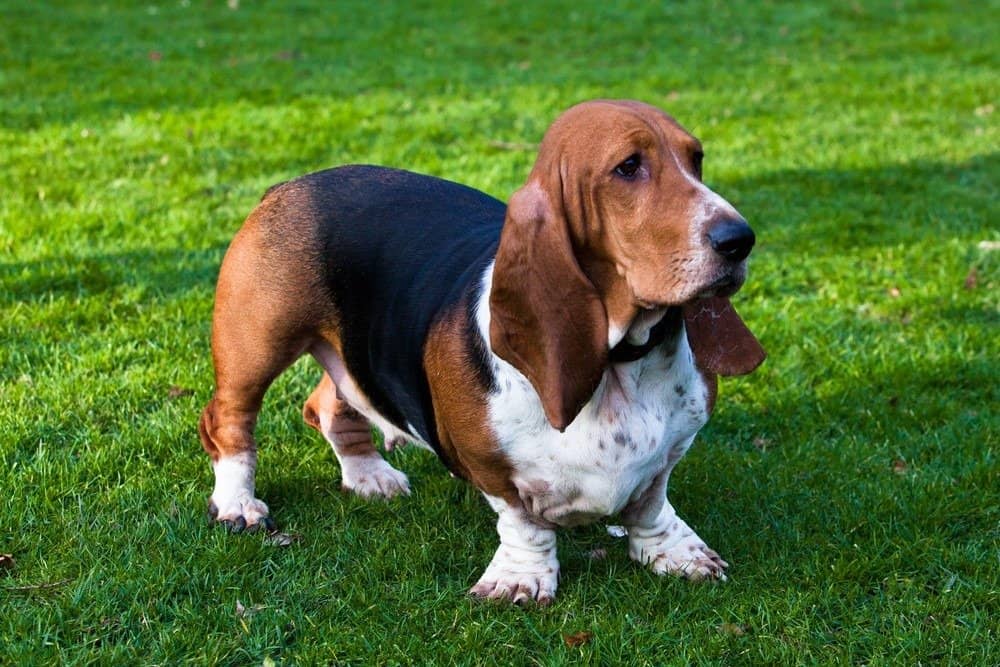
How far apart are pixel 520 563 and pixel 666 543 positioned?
52cm

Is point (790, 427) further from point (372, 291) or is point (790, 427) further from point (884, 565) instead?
point (372, 291)

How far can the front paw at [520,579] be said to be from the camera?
388 cm

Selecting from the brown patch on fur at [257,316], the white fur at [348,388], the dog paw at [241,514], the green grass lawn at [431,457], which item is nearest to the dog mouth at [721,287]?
the green grass lawn at [431,457]

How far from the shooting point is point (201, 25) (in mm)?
15312

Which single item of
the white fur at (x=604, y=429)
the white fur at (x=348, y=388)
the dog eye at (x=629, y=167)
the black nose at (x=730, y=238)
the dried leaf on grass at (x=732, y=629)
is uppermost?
the dog eye at (x=629, y=167)

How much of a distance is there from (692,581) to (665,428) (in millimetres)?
681

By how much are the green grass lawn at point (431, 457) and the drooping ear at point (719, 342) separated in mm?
811

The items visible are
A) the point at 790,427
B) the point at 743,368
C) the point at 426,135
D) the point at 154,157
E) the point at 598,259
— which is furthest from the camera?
the point at 426,135

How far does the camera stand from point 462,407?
366 cm

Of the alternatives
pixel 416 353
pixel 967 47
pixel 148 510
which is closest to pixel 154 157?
pixel 148 510

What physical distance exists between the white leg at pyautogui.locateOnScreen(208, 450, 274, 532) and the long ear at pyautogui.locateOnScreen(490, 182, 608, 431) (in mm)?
1485

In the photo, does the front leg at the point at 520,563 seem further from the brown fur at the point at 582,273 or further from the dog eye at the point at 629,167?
the dog eye at the point at 629,167

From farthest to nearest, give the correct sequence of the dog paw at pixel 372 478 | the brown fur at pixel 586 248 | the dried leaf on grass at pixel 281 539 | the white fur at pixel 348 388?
the dog paw at pixel 372 478 < the white fur at pixel 348 388 < the dried leaf on grass at pixel 281 539 < the brown fur at pixel 586 248

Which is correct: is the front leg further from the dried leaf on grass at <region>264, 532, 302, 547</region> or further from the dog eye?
the dog eye
